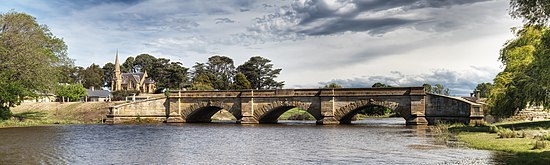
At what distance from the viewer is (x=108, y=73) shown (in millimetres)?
145375

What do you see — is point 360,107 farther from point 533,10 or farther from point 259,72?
point 259,72

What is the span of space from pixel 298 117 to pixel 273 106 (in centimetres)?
1807

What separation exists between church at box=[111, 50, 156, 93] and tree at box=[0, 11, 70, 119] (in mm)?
79603

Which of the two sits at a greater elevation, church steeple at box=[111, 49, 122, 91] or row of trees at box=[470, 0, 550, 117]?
church steeple at box=[111, 49, 122, 91]

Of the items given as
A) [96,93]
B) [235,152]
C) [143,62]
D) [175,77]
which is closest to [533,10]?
[235,152]

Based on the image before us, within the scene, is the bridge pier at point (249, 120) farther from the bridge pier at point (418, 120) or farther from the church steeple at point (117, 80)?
the church steeple at point (117, 80)

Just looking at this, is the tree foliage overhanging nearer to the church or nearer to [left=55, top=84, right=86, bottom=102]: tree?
[left=55, top=84, right=86, bottom=102]: tree

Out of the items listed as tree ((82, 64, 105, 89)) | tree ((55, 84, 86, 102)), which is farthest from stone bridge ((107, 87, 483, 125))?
tree ((82, 64, 105, 89))

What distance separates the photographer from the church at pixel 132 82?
130m

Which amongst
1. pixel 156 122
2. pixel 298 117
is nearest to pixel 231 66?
pixel 298 117

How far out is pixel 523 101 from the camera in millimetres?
32594

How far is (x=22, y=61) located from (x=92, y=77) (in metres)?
94.7

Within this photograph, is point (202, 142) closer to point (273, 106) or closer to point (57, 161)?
point (57, 161)

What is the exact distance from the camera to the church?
130 meters
